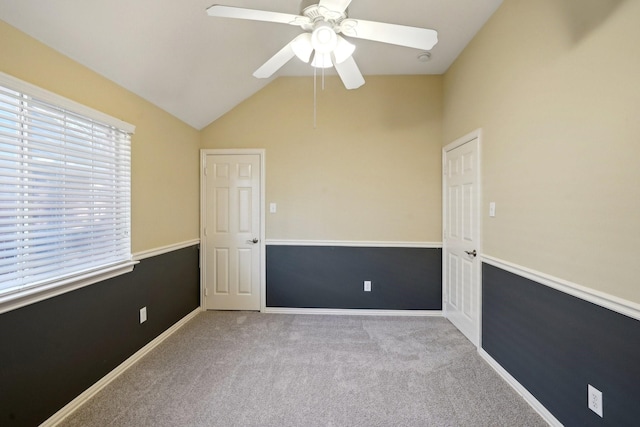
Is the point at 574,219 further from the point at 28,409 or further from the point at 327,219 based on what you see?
the point at 28,409

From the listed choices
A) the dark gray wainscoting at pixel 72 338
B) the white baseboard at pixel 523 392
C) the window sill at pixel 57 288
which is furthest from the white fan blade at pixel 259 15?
the white baseboard at pixel 523 392

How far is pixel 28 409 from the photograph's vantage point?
4.83 feet

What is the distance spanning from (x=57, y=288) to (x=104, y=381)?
2.80 ft

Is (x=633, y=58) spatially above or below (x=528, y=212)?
above

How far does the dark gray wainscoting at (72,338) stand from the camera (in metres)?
1.42

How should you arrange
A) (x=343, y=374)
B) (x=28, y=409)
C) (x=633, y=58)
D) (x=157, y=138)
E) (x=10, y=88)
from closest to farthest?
(x=633, y=58), (x=10, y=88), (x=28, y=409), (x=343, y=374), (x=157, y=138)

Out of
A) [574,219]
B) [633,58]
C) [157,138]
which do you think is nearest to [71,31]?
[157,138]

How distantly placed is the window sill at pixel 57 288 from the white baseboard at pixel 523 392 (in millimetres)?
3089

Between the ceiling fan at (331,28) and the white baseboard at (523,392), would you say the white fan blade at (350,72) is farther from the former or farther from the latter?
the white baseboard at (523,392)

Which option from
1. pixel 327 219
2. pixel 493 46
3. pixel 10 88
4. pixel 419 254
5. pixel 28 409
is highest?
pixel 493 46

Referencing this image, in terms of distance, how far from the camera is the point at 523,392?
1851 mm

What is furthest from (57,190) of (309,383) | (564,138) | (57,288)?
(564,138)

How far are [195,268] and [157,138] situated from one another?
1575 mm

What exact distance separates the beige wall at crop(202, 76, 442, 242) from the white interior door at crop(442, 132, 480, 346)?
0.21 meters
